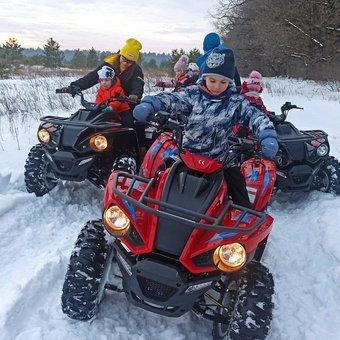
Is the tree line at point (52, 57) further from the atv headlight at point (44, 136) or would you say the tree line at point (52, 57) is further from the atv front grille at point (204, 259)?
the atv front grille at point (204, 259)

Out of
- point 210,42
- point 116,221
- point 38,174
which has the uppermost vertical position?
point 210,42

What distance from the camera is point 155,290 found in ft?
7.64

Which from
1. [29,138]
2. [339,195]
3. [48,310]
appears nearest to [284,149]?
[339,195]

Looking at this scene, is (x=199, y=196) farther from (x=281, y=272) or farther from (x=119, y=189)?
(x=281, y=272)

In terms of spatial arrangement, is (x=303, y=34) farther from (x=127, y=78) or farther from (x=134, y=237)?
(x=134, y=237)

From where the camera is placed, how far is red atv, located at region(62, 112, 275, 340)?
2.27 meters

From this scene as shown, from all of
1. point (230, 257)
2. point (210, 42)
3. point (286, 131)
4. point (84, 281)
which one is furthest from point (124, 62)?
point (230, 257)

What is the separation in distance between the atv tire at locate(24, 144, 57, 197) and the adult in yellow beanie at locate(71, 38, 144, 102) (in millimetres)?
1456

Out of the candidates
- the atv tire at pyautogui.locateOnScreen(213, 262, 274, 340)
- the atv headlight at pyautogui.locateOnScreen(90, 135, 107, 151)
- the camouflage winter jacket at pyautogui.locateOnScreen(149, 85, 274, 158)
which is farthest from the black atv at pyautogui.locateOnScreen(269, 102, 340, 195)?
the atv tire at pyautogui.locateOnScreen(213, 262, 274, 340)

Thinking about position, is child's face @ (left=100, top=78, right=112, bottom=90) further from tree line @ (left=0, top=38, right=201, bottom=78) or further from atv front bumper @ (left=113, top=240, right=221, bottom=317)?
tree line @ (left=0, top=38, right=201, bottom=78)

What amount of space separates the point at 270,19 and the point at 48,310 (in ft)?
84.6

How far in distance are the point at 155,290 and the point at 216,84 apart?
1567mm

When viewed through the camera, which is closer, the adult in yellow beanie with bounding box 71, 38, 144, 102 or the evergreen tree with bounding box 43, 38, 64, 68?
the adult in yellow beanie with bounding box 71, 38, 144, 102

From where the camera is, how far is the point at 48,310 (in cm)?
272
